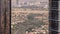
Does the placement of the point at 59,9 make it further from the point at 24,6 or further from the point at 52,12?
the point at 24,6

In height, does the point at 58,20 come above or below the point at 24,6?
below

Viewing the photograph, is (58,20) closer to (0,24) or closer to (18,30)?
(18,30)

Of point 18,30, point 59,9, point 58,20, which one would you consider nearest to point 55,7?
point 59,9

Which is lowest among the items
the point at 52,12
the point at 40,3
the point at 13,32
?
the point at 13,32

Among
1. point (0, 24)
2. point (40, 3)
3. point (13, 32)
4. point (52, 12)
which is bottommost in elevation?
point (13, 32)

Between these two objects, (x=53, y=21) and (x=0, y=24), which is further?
(x=53, y=21)

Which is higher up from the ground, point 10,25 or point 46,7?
point 46,7

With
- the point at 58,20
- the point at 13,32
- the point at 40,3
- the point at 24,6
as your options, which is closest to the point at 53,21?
the point at 58,20
